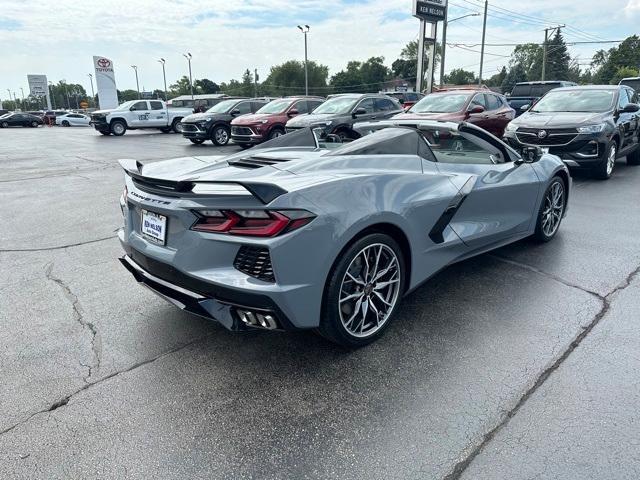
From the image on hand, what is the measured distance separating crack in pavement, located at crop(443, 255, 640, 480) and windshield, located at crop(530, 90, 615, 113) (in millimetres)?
5953

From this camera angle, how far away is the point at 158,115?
79.2 feet

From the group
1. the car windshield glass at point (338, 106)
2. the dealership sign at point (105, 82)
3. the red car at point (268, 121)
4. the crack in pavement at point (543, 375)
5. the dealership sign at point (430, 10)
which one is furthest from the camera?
the dealership sign at point (105, 82)

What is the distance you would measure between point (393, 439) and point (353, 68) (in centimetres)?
12497

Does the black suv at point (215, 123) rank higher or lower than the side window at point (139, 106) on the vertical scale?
lower

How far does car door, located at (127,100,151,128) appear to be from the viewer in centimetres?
2339

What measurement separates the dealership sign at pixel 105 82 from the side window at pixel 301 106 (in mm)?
32416

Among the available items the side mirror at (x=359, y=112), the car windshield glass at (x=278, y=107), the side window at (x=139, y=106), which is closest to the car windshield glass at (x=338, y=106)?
the side mirror at (x=359, y=112)

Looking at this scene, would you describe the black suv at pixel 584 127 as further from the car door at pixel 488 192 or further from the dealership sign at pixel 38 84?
the dealership sign at pixel 38 84

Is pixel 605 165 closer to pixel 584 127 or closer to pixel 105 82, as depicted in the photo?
pixel 584 127

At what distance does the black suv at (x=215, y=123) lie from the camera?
16.8m

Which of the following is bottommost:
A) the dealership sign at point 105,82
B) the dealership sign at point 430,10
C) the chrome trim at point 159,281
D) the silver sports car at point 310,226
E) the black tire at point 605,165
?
the black tire at point 605,165

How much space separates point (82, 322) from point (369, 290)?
6.82 ft

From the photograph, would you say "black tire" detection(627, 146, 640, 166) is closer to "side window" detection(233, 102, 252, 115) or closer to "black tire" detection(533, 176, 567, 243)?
"black tire" detection(533, 176, 567, 243)

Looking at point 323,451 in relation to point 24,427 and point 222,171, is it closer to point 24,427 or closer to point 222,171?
point 24,427
